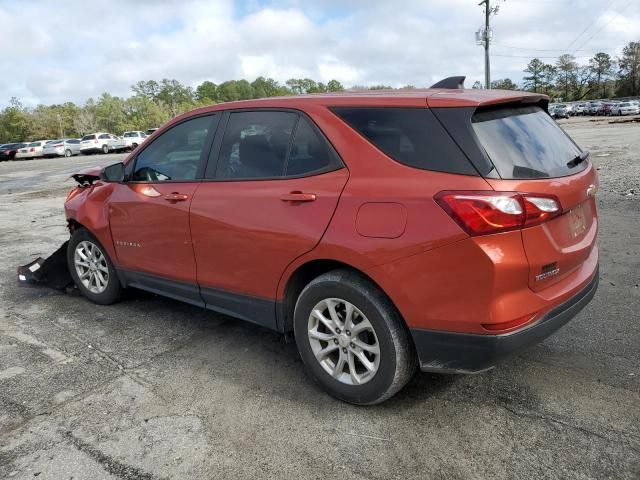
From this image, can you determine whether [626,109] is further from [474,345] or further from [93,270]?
[474,345]

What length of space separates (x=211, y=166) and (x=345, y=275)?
138 cm

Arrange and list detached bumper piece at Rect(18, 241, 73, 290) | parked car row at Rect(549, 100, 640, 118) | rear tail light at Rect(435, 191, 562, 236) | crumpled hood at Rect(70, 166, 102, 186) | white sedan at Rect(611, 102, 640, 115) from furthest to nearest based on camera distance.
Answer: parked car row at Rect(549, 100, 640, 118), white sedan at Rect(611, 102, 640, 115), detached bumper piece at Rect(18, 241, 73, 290), crumpled hood at Rect(70, 166, 102, 186), rear tail light at Rect(435, 191, 562, 236)

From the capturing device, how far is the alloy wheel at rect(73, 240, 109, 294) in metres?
4.82

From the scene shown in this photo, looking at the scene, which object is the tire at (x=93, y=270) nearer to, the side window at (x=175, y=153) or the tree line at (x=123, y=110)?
the side window at (x=175, y=153)

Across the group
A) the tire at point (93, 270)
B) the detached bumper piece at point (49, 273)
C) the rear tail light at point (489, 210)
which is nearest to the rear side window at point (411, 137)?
the rear tail light at point (489, 210)

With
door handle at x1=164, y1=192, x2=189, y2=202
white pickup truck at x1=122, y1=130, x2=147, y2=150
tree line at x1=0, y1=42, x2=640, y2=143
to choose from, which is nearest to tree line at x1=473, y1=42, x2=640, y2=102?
tree line at x1=0, y1=42, x2=640, y2=143

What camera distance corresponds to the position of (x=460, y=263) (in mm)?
2514

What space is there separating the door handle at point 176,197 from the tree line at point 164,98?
7632 centimetres

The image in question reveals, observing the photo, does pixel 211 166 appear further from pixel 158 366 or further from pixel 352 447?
pixel 352 447

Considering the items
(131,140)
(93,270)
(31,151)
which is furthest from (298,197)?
(131,140)

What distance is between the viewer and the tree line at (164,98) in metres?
81.1

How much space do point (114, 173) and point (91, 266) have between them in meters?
0.97

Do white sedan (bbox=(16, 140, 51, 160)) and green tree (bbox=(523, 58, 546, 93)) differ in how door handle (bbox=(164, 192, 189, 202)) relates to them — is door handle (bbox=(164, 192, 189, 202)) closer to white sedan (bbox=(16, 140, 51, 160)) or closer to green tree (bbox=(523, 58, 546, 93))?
white sedan (bbox=(16, 140, 51, 160))

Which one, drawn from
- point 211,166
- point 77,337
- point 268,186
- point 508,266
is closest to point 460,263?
point 508,266
